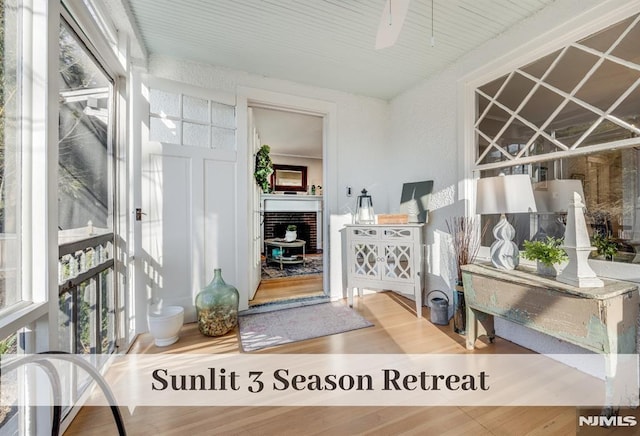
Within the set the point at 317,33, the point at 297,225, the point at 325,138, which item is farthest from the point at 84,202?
the point at 297,225

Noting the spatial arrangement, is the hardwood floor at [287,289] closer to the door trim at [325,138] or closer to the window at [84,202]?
the door trim at [325,138]

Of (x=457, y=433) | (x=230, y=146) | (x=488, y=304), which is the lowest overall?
(x=457, y=433)

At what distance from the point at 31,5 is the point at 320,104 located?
2364 millimetres

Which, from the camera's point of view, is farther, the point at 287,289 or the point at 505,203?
the point at 287,289

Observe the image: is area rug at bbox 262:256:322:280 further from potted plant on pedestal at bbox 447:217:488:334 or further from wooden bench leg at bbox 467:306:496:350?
wooden bench leg at bbox 467:306:496:350

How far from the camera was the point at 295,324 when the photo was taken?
2486mm

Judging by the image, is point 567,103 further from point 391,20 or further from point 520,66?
point 391,20

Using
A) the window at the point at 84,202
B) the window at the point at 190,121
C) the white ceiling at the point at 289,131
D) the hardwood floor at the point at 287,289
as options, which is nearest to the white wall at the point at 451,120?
the white ceiling at the point at 289,131

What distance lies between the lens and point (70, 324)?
1.44 metres

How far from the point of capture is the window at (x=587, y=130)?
5.21 ft

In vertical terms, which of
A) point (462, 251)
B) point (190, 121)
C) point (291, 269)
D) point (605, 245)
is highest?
point (190, 121)

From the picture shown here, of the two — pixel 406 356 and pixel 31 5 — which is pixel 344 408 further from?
pixel 31 5

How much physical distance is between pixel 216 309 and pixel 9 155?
1.61 metres

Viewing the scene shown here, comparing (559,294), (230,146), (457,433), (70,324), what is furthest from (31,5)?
(559,294)
